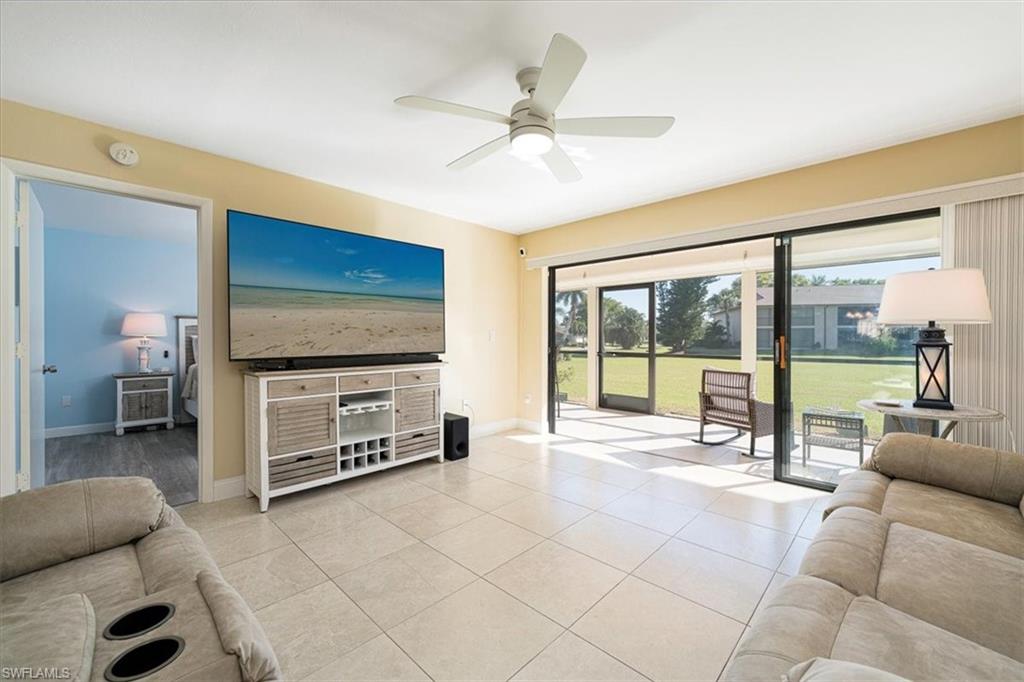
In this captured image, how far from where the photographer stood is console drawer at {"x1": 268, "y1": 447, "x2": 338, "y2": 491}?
2.81m

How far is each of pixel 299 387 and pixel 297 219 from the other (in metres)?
1.41

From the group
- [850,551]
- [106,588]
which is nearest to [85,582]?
[106,588]

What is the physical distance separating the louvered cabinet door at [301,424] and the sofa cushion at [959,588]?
10.1ft

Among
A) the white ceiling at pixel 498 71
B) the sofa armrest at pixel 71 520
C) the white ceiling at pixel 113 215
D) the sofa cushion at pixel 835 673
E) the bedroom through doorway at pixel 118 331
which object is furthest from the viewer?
the bedroom through doorway at pixel 118 331

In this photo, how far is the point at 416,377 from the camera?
363cm

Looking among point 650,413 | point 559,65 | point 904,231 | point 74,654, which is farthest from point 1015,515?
point 650,413

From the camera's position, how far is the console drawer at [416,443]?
3.51 m

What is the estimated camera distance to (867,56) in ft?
6.24

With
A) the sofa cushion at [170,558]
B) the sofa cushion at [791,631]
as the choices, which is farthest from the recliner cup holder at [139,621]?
the sofa cushion at [791,631]

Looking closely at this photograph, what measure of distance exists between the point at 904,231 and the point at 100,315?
8.12 meters

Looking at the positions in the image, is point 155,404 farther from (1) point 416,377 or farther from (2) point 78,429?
(1) point 416,377

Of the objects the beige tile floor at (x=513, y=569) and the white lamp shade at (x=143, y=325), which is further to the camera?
the white lamp shade at (x=143, y=325)

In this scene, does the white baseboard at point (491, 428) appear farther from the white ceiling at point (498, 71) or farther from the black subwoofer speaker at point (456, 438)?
the white ceiling at point (498, 71)

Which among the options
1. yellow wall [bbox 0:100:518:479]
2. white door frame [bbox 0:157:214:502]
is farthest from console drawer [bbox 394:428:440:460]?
white door frame [bbox 0:157:214:502]
